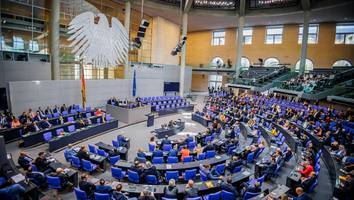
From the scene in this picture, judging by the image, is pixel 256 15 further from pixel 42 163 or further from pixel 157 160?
pixel 42 163

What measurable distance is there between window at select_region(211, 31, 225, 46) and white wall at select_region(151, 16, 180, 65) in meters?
7.42

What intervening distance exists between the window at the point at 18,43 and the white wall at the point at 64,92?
2.95 m

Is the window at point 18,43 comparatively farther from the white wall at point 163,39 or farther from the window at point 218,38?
the window at point 218,38

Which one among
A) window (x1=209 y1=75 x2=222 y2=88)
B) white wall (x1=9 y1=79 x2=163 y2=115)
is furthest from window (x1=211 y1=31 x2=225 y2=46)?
white wall (x1=9 y1=79 x2=163 y2=115)

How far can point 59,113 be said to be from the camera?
1511cm

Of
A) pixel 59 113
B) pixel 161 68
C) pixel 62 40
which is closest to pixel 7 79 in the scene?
pixel 59 113

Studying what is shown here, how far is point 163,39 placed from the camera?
29984mm

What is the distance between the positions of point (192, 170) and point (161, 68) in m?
21.8

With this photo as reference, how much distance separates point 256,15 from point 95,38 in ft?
69.1

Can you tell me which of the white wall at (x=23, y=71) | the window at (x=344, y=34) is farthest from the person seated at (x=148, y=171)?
the window at (x=344, y=34)

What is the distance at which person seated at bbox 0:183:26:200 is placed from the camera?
17.4ft

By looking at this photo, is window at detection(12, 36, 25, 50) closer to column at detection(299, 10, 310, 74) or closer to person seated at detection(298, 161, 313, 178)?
person seated at detection(298, 161, 313, 178)

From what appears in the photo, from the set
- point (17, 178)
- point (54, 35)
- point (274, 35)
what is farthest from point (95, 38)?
point (274, 35)

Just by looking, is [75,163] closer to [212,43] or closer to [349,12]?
[349,12]
